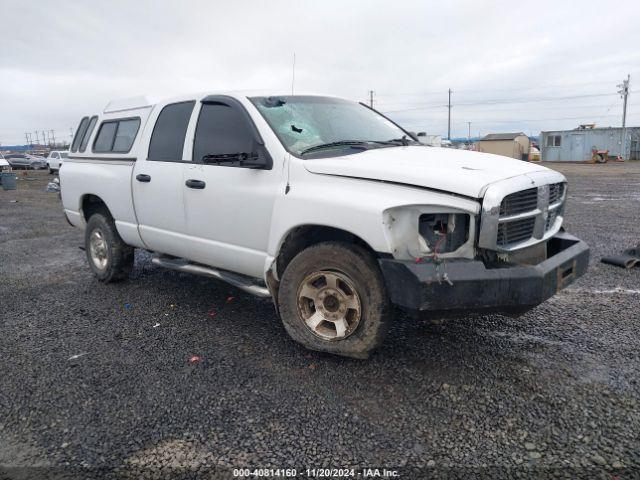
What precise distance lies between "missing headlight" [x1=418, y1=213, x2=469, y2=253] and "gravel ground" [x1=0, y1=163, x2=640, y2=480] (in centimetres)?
90

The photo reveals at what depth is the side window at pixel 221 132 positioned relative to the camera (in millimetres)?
3926

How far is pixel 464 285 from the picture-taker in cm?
286

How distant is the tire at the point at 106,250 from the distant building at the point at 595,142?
43153 mm

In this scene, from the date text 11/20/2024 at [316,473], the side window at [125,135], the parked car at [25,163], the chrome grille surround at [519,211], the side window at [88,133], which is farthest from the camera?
the parked car at [25,163]

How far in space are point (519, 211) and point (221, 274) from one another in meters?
2.39

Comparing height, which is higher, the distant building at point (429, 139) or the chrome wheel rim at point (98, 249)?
the distant building at point (429, 139)

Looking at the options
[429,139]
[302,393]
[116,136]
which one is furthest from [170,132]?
[302,393]

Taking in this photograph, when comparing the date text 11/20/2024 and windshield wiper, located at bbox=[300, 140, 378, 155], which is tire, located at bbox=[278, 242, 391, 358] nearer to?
windshield wiper, located at bbox=[300, 140, 378, 155]

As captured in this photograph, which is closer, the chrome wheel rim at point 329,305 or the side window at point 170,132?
the chrome wheel rim at point 329,305

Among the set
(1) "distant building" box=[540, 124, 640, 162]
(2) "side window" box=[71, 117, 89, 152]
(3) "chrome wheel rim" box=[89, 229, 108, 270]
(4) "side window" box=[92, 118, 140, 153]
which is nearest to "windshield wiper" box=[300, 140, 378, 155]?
(4) "side window" box=[92, 118, 140, 153]

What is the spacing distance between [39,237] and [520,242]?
880 cm

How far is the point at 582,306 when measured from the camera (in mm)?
4496

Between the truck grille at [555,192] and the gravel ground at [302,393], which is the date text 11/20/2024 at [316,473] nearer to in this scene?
the gravel ground at [302,393]

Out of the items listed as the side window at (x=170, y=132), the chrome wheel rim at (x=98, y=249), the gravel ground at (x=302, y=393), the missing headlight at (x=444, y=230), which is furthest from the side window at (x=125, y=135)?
the missing headlight at (x=444, y=230)
